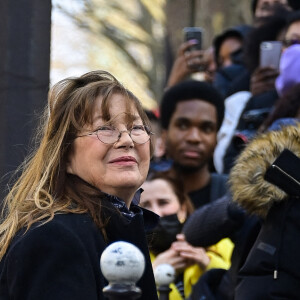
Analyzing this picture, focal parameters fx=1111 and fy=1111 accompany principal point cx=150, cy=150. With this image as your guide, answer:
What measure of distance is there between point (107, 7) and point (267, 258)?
19979mm

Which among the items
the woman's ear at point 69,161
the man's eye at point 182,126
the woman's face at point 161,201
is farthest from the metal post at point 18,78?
the man's eye at point 182,126

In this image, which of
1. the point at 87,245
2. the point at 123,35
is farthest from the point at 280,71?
the point at 123,35

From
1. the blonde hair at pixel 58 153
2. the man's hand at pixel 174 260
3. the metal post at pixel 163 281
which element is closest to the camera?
the blonde hair at pixel 58 153

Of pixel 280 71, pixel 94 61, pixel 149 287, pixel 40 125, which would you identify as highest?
pixel 94 61

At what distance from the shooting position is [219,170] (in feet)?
26.9

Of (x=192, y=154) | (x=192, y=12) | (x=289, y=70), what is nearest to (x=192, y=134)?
(x=192, y=154)

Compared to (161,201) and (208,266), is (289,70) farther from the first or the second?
(208,266)

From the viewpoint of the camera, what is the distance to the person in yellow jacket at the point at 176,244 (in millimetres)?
6672

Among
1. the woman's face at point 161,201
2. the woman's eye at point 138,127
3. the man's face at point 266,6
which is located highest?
the man's face at point 266,6

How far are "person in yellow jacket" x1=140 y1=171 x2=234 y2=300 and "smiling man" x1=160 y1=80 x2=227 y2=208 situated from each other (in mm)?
267

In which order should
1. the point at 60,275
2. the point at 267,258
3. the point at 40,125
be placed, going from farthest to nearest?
the point at 267,258, the point at 40,125, the point at 60,275

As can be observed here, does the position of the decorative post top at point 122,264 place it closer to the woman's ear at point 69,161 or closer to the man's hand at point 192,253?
the woman's ear at point 69,161

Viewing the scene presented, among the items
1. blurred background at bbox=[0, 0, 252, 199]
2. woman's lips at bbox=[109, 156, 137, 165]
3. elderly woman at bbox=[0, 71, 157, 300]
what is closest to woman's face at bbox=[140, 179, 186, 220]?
blurred background at bbox=[0, 0, 252, 199]

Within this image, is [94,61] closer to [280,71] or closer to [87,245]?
[280,71]
